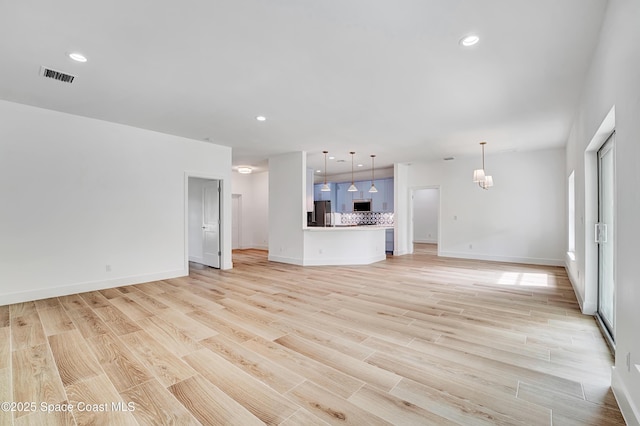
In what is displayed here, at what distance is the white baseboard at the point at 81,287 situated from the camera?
394 centimetres

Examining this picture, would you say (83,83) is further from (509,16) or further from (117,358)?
(509,16)

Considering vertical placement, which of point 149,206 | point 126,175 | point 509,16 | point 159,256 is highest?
point 509,16

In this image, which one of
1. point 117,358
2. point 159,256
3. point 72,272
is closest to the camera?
point 117,358

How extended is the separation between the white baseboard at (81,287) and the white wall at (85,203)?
1cm

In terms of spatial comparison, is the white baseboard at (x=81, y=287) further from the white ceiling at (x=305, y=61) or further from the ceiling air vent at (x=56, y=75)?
the ceiling air vent at (x=56, y=75)

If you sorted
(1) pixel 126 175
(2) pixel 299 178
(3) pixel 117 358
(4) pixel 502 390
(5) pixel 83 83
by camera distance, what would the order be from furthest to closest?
(2) pixel 299 178 < (1) pixel 126 175 < (5) pixel 83 83 < (3) pixel 117 358 < (4) pixel 502 390

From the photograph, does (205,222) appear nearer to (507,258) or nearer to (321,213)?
(321,213)

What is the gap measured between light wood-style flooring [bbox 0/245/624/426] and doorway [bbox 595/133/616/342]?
0.25 metres

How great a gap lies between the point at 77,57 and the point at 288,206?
4864 mm

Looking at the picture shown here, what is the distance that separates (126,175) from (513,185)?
859cm

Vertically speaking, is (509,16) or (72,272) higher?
(509,16)

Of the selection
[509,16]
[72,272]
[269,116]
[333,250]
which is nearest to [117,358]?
[72,272]

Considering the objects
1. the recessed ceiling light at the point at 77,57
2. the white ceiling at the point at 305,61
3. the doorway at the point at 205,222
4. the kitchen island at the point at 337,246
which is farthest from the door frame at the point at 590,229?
the doorway at the point at 205,222

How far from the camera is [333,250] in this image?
710 cm
